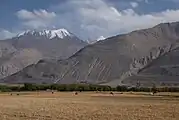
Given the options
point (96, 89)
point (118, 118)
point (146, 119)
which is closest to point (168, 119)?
point (146, 119)

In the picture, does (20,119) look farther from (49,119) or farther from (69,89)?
(69,89)

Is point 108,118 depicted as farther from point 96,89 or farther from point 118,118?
point 96,89

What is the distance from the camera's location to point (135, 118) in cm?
3067

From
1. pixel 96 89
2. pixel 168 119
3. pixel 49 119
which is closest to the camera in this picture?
pixel 168 119

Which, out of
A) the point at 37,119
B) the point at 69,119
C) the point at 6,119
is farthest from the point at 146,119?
the point at 6,119

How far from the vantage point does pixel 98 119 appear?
101 feet

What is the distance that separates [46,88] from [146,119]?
138855 millimetres

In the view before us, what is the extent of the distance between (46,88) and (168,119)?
457 ft

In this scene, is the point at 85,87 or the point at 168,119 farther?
the point at 85,87

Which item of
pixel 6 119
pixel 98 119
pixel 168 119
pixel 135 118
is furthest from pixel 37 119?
pixel 168 119

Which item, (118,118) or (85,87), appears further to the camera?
(85,87)

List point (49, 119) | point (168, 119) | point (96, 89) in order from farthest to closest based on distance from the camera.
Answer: point (96, 89)
point (49, 119)
point (168, 119)

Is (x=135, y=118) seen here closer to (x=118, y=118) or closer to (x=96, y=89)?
(x=118, y=118)

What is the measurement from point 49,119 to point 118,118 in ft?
18.7
